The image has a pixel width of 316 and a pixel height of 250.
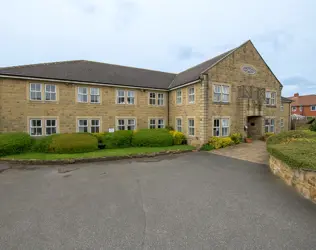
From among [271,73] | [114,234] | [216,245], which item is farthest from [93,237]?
[271,73]

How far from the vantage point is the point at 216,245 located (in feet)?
10.8

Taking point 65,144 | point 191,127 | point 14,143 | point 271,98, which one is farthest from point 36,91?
point 271,98

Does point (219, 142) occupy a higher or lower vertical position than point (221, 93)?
lower

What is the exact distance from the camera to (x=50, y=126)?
1454 centimetres

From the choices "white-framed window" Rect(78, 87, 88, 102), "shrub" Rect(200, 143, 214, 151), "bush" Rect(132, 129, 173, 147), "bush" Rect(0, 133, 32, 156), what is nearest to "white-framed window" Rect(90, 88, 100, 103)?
"white-framed window" Rect(78, 87, 88, 102)

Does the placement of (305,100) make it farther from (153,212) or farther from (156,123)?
(153,212)

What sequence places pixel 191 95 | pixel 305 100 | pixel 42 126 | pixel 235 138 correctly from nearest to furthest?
pixel 42 126 → pixel 235 138 → pixel 191 95 → pixel 305 100

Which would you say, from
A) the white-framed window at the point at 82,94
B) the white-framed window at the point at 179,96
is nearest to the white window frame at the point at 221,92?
the white-framed window at the point at 179,96

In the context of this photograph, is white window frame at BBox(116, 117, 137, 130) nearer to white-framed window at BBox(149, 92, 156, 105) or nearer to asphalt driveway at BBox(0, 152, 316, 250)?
white-framed window at BBox(149, 92, 156, 105)

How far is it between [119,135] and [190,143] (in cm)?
693

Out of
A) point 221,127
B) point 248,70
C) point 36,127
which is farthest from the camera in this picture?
point 248,70

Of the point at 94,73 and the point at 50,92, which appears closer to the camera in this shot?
the point at 50,92

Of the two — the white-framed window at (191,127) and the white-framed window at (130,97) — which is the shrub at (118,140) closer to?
the white-framed window at (130,97)

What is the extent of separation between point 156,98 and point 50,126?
11.0 m
